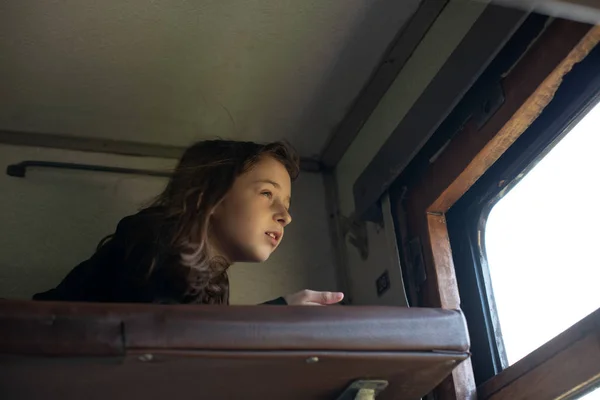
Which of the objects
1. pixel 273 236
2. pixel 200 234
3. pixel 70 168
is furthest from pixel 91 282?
pixel 70 168

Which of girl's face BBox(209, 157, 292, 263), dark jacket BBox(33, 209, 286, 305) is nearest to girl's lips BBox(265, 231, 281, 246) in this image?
girl's face BBox(209, 157, 292, 263)

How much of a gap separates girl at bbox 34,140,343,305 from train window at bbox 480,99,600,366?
317mm

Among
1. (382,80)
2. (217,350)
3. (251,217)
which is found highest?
(382,80)

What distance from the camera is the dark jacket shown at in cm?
99

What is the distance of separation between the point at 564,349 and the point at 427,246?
330mm

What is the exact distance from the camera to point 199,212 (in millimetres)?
1109

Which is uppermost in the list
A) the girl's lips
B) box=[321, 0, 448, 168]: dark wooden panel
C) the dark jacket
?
box=[321, 0, 448, 168]: dark wooden panel

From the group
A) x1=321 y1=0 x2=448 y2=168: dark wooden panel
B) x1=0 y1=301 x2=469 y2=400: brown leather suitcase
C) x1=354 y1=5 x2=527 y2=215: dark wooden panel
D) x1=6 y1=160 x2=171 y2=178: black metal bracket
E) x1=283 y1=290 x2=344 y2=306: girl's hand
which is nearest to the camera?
x1=0 y1=301 x2=469 y2=400: brown leather suitcase

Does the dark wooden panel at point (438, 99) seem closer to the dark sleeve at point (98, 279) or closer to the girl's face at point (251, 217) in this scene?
the girl's face at point (251, 217)

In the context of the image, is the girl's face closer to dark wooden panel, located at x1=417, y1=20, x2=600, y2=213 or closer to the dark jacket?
the dark jacket

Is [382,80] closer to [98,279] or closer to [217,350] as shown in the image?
[98,279]

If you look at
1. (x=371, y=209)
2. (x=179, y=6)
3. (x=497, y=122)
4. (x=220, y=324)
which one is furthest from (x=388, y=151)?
(x=220, y=324)

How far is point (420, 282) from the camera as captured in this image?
50.1 inches

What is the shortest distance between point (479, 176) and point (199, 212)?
0.42 m
